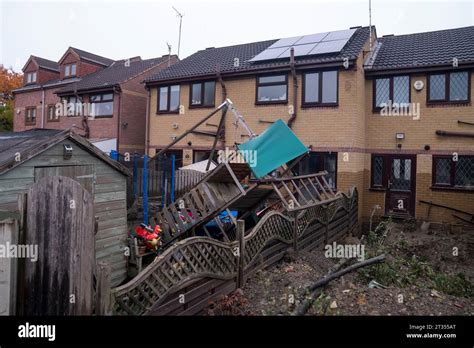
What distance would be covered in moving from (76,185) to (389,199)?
1251cm

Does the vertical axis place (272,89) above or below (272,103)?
above

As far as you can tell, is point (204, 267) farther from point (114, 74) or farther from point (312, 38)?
point (114, 74)

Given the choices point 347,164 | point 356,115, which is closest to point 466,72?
point 356,115

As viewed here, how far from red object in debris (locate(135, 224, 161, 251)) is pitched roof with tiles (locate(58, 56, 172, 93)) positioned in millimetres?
13612

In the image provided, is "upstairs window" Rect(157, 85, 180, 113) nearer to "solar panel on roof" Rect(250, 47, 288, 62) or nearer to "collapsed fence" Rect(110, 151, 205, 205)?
"solar panel on roof" Rect(250, 47, 288, 62)

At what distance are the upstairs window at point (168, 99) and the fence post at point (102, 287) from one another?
1411 cm

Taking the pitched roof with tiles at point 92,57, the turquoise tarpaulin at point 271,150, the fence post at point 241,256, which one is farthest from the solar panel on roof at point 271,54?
the pitched roof with tiles at point 92,57

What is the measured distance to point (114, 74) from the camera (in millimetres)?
23594

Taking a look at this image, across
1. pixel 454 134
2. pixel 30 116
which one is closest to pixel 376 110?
pixel 454 134

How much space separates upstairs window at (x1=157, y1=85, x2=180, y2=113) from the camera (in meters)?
17.3

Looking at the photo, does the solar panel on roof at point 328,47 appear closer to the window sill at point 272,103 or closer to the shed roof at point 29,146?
the window sill at point 272,103

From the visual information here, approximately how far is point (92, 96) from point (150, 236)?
620 inches

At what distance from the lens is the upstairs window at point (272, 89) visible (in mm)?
14539

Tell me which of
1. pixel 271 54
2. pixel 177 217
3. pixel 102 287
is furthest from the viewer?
pixel 271 54
